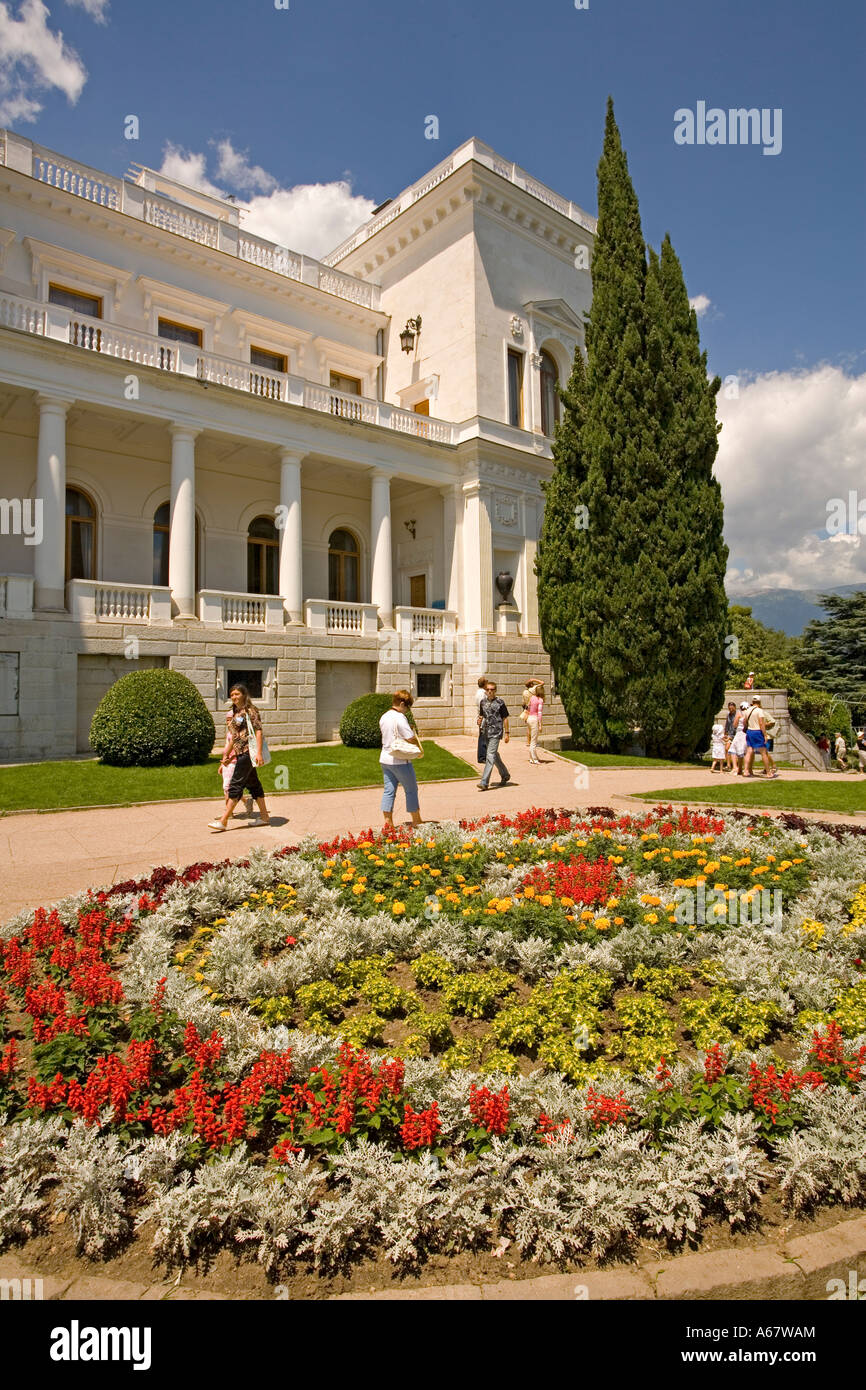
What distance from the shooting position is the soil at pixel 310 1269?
8.30 feet

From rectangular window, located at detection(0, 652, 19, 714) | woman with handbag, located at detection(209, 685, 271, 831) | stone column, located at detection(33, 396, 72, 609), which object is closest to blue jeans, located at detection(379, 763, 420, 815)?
woman with handbag, located at detection(209, 685, 271, 831)

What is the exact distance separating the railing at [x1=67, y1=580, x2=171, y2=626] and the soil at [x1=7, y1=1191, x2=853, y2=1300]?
16.6 metres

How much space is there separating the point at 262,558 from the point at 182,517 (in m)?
5.04

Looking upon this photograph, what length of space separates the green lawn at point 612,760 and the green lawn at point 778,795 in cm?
413

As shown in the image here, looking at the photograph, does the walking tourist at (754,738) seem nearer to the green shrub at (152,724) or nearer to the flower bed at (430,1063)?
the flower bed at (430,1063)

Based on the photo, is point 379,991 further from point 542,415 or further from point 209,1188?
point 542,415

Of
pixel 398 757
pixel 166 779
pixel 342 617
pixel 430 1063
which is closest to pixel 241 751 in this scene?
pixel 398 757

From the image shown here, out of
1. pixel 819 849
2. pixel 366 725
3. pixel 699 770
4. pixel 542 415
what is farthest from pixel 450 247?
pixel 819 849

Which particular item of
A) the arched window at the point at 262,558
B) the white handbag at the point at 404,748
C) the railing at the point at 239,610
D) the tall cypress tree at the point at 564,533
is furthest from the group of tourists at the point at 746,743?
the arched window at the point at 262,558

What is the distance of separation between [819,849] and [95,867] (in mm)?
7334

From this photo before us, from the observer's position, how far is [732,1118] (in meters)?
3.05

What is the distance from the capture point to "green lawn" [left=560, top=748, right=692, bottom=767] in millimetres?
18344

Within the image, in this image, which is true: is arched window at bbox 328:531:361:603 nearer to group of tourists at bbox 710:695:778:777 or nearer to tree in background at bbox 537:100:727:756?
tree in background at bbox 537:100:727:756

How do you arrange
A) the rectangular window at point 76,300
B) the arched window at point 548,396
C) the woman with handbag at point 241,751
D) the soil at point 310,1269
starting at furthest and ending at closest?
the arched window at point 548,396 → the rectangular window at point 76,300 → the woman with handbag at point 241,751 → the soil at point 310,1269
